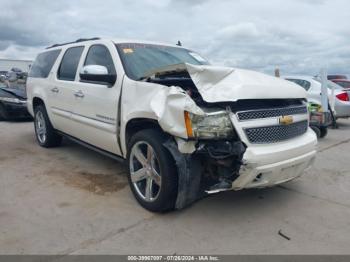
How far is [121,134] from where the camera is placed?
403 cm

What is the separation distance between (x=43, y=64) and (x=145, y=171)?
13.0 ft

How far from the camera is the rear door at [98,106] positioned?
4168 mm

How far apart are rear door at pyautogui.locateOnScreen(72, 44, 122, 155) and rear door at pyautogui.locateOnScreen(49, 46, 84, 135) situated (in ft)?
0.72

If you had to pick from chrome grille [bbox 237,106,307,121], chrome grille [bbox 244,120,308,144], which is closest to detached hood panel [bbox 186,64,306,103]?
chrome grille [bbox 237,106,307,121]

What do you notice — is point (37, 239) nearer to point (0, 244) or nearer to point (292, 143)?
point (0, 244)

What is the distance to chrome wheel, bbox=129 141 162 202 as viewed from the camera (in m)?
3.53

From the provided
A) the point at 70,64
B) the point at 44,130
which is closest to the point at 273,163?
the point at 70,64

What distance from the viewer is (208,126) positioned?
307 cm

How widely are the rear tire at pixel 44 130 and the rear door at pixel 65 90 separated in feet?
1.43

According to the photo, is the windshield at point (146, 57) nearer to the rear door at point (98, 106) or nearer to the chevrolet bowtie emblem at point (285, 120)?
the rear door at point (98, 106)

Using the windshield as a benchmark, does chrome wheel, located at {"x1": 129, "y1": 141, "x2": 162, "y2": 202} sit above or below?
below

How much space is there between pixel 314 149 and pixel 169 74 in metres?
1.79

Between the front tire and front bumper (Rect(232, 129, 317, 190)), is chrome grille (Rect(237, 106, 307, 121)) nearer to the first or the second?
front bumper (Rect(232, 129, 317, 190))

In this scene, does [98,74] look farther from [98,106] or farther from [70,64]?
[70,64]
